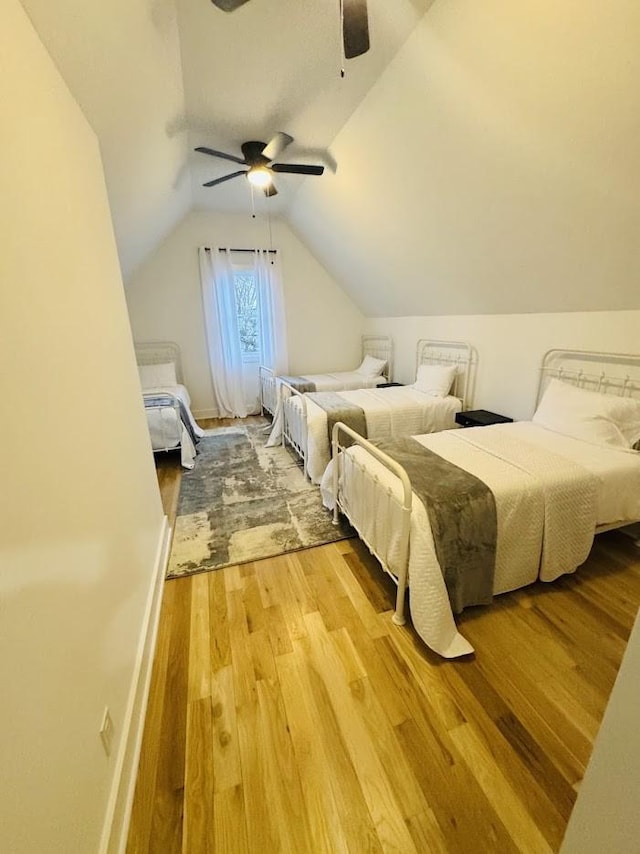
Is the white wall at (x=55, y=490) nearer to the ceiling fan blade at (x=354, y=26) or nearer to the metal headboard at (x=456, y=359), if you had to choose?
the ceiling fan blade at (x=354, y=26)

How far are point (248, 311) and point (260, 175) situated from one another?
222 centimetres

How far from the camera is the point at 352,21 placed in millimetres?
1338

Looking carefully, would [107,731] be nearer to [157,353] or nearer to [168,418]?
[168,418]

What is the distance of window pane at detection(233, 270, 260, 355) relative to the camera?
4.82 metres

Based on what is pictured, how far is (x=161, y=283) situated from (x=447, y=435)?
166 inches

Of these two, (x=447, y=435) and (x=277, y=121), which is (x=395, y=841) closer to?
(x=447, y=435)

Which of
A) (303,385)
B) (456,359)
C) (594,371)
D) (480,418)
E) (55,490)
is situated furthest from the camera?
(303,385)

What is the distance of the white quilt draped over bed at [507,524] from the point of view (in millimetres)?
1448

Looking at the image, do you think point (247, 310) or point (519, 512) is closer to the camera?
point (519, 512)

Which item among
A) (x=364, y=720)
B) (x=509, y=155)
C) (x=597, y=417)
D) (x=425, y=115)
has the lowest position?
(x=364, y=720)

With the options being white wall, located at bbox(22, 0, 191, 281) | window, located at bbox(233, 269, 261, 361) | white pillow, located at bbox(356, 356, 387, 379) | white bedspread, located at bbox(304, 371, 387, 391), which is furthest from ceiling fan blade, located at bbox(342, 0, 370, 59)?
window, located at bbox(233, 269, 261, 361)

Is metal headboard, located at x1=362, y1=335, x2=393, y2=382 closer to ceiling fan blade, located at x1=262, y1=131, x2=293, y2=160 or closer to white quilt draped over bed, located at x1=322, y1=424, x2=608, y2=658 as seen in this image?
ceiling fan blade, located at x1=262, y1=131, x2=293, y2=160

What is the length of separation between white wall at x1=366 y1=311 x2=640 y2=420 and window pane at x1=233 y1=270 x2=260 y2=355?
96.9 inches

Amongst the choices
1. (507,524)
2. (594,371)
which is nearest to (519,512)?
(507,524)
